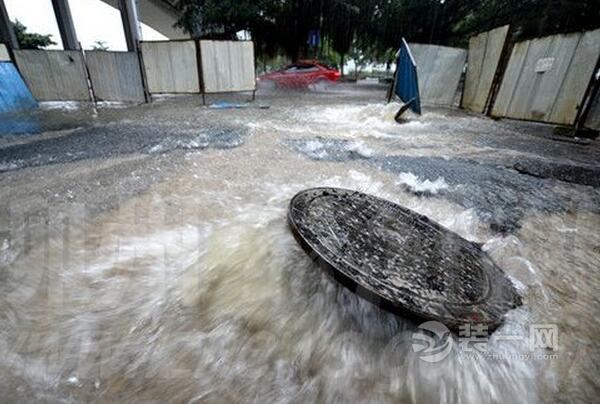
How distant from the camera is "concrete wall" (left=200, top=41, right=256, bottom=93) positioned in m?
7.98

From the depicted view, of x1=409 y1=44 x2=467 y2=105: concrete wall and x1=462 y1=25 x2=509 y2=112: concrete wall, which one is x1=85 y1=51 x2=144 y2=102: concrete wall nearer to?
x1=409 y1=44 x2=467 y2=105: concrete wall

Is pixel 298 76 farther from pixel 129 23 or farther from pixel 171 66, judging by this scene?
pixel 171 66

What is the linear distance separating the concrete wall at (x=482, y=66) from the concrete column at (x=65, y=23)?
52.1ft

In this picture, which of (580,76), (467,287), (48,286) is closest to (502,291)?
(467,287)

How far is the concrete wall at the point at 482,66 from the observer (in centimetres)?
692

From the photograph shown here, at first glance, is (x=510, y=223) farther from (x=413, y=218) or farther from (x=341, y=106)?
(x=341, y=106)

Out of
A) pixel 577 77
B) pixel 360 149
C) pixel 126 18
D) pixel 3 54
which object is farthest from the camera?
pixel 126 18

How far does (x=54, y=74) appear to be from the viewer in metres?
8.00

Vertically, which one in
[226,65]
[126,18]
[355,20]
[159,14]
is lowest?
[226,65]

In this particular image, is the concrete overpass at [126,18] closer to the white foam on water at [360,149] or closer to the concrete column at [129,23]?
the concrete column at [129,23]

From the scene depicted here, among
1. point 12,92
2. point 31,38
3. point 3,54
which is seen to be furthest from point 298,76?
point 31,38

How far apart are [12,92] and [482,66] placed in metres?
11.5

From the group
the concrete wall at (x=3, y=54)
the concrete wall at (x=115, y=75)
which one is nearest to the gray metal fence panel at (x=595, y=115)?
the concrete wall at (x=115, y=75)

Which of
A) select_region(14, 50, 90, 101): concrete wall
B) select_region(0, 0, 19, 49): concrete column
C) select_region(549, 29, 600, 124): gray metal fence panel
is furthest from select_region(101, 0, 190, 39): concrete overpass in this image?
select_region(549, 29, 600, 124): gray metal fence panel
